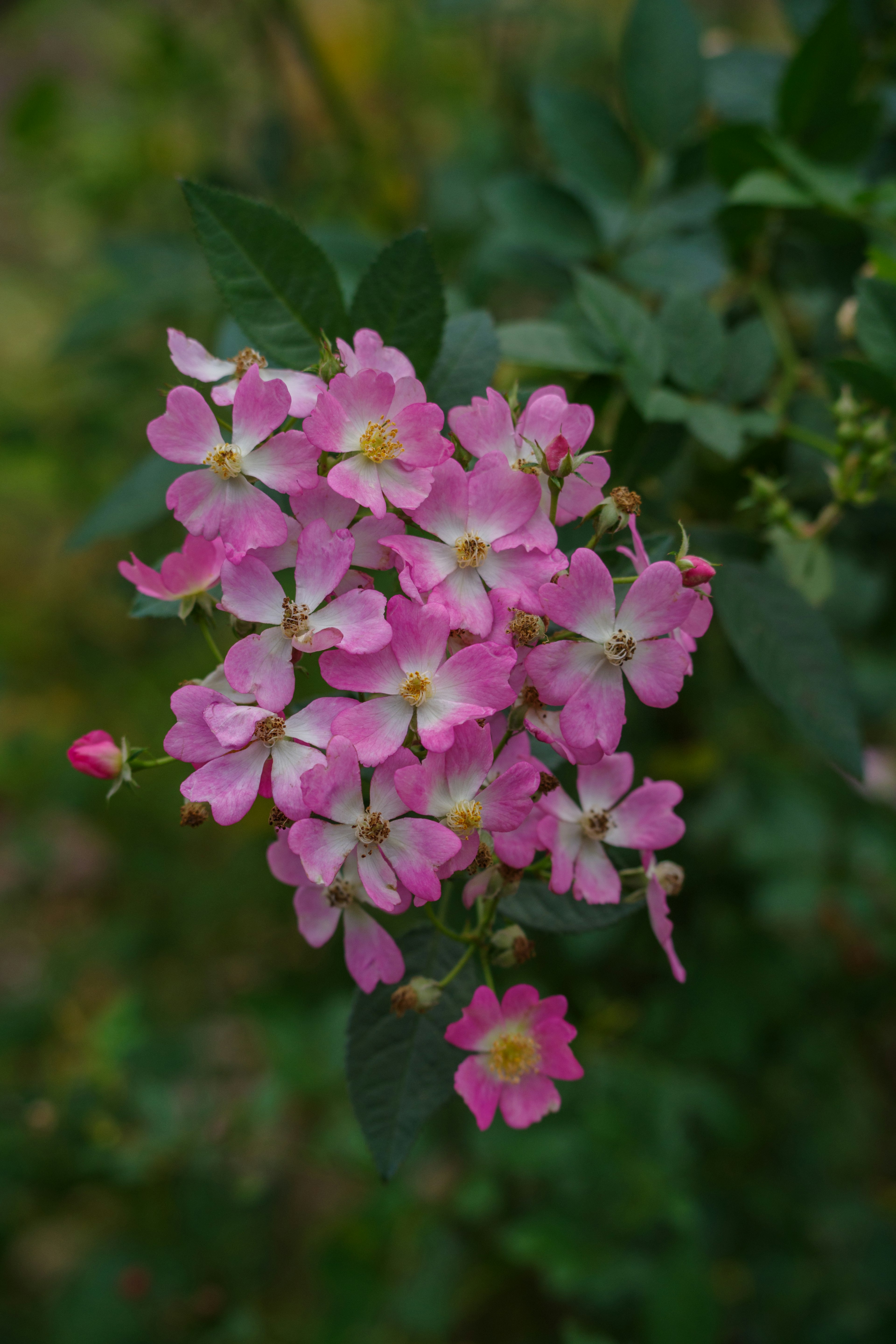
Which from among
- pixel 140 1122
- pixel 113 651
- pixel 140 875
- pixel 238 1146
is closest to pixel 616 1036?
pixel 238 1146

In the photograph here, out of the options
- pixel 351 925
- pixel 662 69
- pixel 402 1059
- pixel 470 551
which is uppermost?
pixel 662 69

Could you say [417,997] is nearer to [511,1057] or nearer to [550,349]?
[511,1057]

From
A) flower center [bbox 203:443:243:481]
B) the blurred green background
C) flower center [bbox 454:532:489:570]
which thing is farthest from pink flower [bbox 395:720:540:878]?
the blurred green background

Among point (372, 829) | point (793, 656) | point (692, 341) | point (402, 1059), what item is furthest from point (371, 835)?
point (692, 341)

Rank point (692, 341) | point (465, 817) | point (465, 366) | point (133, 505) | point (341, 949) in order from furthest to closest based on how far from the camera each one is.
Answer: point (341, 949) → point (133, 505) → point (692, 341) → point (465, 366) → point (465, 817)

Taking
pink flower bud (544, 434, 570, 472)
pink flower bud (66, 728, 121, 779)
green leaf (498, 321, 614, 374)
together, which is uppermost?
pink flower bud (544, 434, 570, 472)

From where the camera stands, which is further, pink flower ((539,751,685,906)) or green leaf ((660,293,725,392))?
green leaf ((660,293,725,392))

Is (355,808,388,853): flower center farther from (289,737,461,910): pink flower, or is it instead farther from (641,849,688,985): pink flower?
(641,849,688,985): pink flower

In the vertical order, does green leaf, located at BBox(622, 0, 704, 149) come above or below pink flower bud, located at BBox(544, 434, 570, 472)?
above
